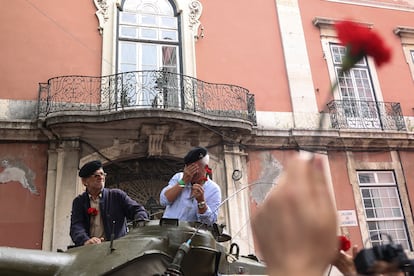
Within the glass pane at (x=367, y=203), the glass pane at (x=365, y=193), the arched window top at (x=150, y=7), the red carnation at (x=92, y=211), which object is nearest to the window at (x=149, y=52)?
the arched window top at (x=150, y=7)

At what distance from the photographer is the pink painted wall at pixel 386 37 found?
12.0 meters

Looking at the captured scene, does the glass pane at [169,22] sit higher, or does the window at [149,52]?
the glass pane at [169,22]

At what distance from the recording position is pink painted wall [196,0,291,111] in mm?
11227

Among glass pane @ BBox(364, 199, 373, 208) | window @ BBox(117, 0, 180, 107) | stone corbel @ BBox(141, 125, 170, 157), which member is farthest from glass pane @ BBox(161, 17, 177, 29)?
glass pane @ BBox(364, 199, 373, 208)

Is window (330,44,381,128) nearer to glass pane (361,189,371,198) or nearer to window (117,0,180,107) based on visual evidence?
glass pane (361,189,371,198)

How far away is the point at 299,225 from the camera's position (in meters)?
0.87

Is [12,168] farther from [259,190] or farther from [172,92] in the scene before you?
[259,190]

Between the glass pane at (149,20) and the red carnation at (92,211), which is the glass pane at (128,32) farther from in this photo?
the red carnation at (92,211)

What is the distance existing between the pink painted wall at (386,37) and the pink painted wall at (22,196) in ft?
23.5

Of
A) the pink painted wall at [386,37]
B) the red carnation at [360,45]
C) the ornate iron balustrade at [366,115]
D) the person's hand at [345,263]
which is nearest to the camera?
the red carnation at [360,45]

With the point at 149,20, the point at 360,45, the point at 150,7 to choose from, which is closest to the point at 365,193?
the point at 149,20

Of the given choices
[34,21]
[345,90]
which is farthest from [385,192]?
[34,21]

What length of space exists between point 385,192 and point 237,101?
178 inches

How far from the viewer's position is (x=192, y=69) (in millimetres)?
10914
